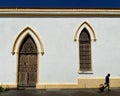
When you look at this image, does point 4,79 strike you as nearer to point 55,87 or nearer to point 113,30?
point 55,87

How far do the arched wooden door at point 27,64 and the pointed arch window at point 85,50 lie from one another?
119 inches

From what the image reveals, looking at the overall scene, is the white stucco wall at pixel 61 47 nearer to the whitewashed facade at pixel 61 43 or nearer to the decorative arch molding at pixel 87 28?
the whitewashed facade at pixel 61 43

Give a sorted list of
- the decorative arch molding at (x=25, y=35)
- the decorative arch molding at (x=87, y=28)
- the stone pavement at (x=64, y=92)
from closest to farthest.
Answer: the stone pavement at (x=64, y=92) < the decorative arch molding at (x=25, y=35) < the decorative arch molding at (x=87, y=28)

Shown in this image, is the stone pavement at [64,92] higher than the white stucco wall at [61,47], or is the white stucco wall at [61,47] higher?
the white stucco wall at [61,47]

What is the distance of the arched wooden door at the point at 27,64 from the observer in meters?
17.1

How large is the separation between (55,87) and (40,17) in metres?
4.63

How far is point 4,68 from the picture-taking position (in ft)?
55.4

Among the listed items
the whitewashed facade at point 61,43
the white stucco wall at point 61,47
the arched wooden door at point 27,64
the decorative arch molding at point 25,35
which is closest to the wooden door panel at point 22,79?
the arched wooden door at point 27,64

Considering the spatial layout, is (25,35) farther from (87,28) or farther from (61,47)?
(87,28)

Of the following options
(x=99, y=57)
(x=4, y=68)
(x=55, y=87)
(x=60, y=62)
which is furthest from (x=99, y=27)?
(x=4, y=68)

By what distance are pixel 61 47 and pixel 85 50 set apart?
1616 millimetres

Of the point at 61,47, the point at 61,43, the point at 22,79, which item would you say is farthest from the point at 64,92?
the point at 61,43

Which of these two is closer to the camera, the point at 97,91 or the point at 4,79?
the point at 97,91

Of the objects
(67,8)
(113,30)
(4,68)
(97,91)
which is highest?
(67,8)
